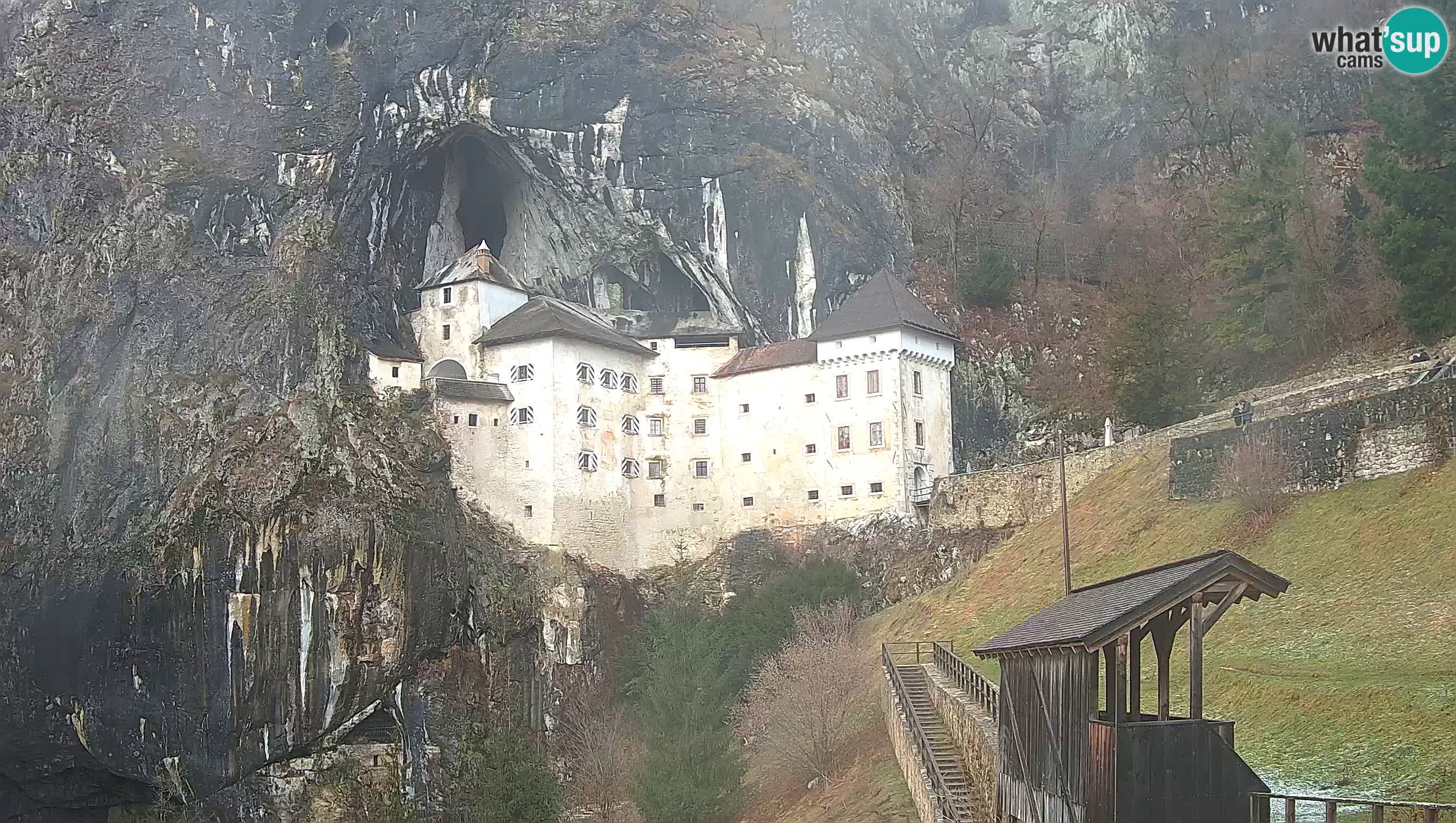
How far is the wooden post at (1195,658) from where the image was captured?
16.3 meters

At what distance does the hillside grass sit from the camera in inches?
758

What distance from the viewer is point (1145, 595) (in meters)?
16.9

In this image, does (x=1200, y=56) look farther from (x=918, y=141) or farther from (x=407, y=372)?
(x=407, y=372)

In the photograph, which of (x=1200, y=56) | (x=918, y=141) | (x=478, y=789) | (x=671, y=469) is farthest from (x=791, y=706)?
Answer: (x=1200, y=56)

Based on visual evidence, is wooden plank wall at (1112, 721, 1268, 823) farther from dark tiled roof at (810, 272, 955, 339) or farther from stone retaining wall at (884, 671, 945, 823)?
dark tiled roof at (810, 272, 955, 339)

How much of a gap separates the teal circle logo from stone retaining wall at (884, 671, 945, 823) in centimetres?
2161

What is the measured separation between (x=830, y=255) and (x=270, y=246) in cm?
2051

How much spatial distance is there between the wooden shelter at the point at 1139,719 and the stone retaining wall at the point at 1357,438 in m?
13.8

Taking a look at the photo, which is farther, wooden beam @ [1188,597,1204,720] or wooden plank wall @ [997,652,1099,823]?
wooden plank wall @ [997,652,1099,823]

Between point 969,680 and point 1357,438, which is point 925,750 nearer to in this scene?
point 969,680

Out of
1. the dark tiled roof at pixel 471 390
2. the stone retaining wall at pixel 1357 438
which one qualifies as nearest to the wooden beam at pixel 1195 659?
the stone retaining wall at pixel 1357 438

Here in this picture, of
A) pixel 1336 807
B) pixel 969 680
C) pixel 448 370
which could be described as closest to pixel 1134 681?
pixel 1336 807

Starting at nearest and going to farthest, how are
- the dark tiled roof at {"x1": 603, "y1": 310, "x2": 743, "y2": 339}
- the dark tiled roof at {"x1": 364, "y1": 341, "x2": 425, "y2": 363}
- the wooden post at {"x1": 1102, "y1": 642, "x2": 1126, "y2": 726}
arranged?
the wooden post at {"x1": 1102, "y1": 642, "x2": 1126, "y2": 726} < the dark tiled roof at {"x1": 364, "y1": 341, "x2": 425, "y2": 363} < the dark tiled roof at {"x1": 603, "y1": 310, "x2": 743, "y2": 339}

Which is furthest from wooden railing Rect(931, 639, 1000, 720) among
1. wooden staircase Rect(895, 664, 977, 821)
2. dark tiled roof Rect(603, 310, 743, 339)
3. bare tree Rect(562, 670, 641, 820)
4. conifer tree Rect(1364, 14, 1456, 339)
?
dark tiled roof Rect(603, 310, 743, 339)
